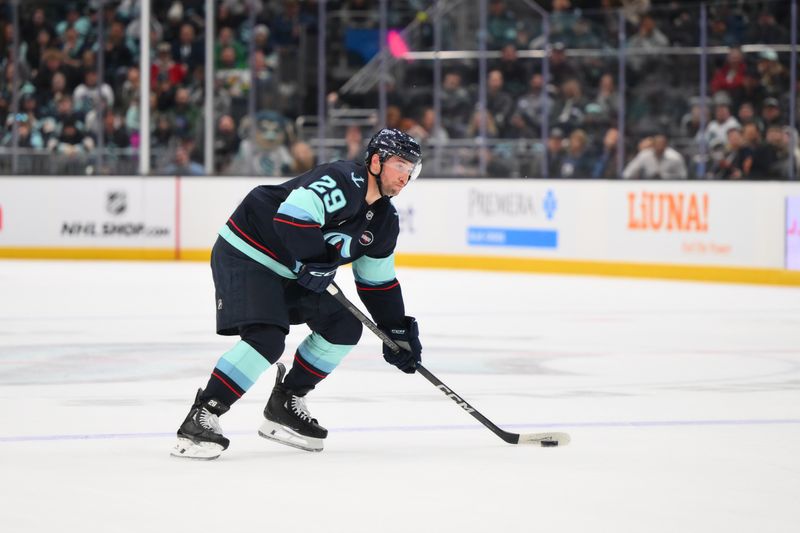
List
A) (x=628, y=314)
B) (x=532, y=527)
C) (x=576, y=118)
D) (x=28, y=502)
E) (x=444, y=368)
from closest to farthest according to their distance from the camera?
1. (x=532, y=527)
2. (x=28, y=502)
3. (x=444, y=368)
4. (x=628, y=314)
5. (x=576, y=118)

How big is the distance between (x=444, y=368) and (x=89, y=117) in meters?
8.32

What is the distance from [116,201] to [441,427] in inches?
350

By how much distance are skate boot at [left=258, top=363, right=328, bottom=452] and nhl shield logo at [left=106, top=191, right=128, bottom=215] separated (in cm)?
895

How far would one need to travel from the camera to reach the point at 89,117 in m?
13.7

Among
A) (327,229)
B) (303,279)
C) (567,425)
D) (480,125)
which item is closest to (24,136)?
(480,125)

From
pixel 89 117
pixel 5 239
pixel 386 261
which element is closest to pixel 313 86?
pixel 89 117

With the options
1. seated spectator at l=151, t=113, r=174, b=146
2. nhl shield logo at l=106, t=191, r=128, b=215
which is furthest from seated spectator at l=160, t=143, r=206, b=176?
nhl shield logo at l=106, t=191, r=128, b=215

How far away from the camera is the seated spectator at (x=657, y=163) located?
11438 millimetres

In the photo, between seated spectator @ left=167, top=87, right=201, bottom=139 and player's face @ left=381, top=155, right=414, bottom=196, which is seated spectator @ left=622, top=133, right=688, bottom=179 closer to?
seated spectator @ left=167, top=87, right=201, bottom=139

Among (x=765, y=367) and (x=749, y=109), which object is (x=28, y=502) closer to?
(x=765, y=367)

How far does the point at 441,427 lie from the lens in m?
4.67


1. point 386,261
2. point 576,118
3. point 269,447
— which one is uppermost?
point 576,118

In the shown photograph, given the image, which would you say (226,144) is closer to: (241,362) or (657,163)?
(657,163)

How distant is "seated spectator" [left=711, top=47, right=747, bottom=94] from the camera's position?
11383 millimetres
